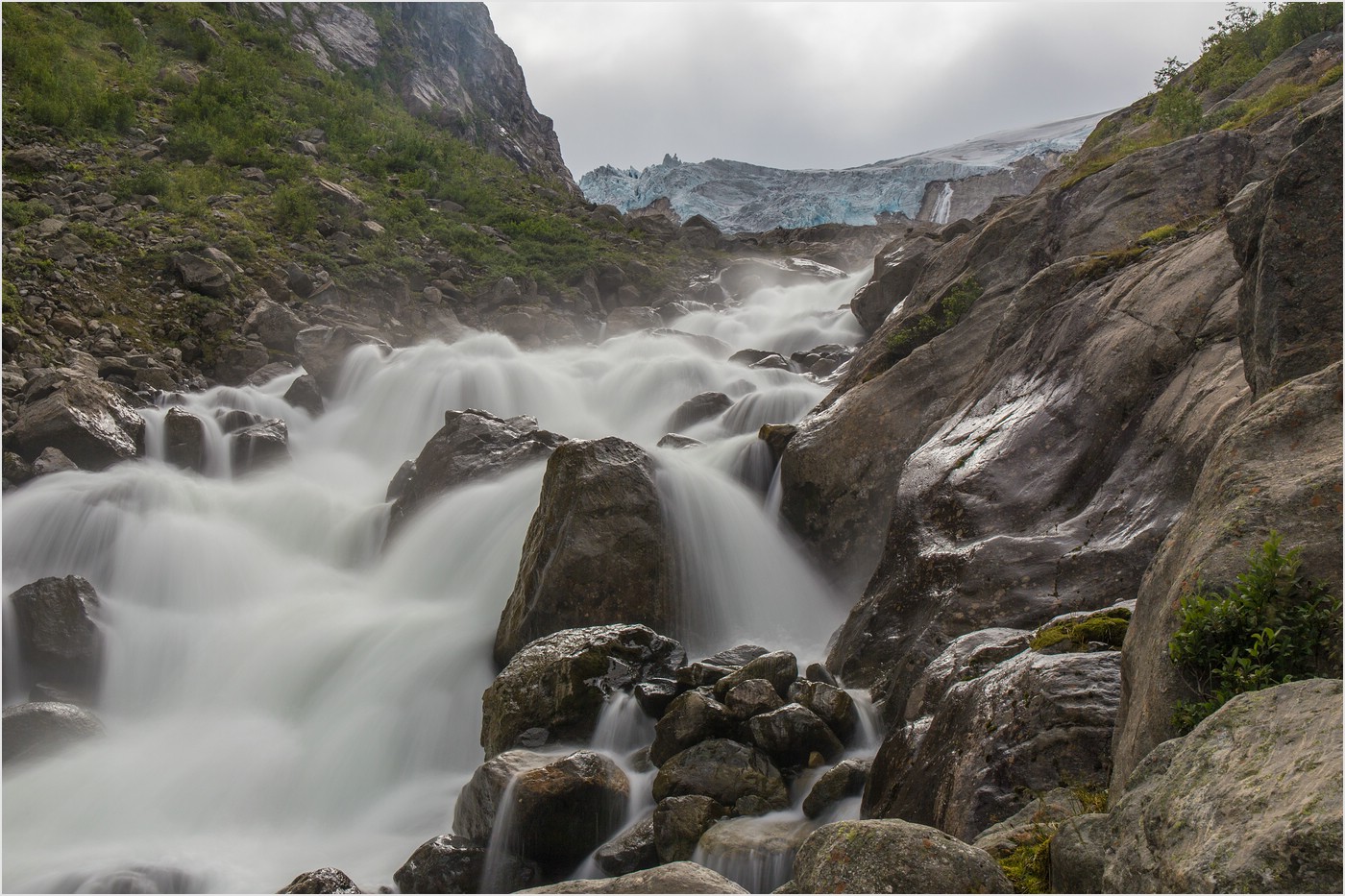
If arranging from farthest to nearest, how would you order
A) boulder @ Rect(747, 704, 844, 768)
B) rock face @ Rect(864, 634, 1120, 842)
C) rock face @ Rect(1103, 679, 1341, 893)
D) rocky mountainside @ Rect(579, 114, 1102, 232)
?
rocky mountainside @ Rect(579, 114, 1102, 232), boulder @ Rect(747, 704, 844, 768), rock face @ Rect(864, 634, 1120, 842), rock face @ Rect(1103, 679, 1341, 893)

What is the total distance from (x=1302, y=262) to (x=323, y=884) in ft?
26.1

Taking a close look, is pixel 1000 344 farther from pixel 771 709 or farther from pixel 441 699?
pixel 441 699

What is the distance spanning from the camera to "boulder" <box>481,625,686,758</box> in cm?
837

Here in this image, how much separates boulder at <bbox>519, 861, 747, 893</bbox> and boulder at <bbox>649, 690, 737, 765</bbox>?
124 inches

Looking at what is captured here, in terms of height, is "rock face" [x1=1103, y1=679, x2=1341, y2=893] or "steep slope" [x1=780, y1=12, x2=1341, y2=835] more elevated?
"steep slope" [x1=780, y1=12, x2=1341, y2=835]

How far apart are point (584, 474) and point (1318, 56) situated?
15424 mm

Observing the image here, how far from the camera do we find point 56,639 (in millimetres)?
10164

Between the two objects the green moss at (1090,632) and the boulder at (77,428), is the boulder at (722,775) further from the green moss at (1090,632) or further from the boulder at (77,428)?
the boulder at (77,428)

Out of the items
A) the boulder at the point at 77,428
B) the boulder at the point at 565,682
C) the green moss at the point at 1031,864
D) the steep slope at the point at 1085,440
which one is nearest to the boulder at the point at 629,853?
the boulder at the point at 565,682

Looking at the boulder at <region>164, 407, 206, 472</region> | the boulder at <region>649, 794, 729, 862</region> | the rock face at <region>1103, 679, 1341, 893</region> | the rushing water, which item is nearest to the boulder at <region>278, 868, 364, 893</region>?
the rushing water

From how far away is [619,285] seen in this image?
34.6m

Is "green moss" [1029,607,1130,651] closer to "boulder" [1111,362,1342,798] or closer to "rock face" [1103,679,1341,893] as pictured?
"boulder" [1111,362,1342,798]

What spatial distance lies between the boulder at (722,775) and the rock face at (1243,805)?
383 cm

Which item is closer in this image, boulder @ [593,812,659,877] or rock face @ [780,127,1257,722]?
boulder @ [593,812,659,877]
